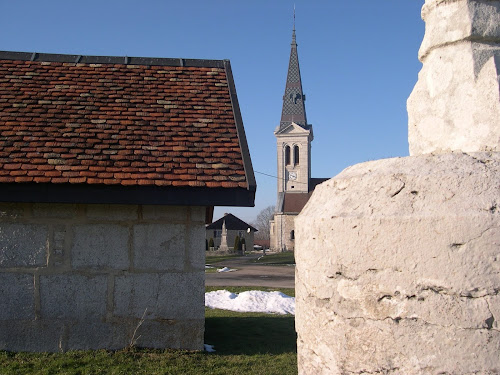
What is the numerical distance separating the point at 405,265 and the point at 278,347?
543 centimetres

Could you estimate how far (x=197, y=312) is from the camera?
6.07 meters

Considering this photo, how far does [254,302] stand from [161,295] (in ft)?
17.7

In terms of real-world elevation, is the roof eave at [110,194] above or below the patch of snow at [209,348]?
above

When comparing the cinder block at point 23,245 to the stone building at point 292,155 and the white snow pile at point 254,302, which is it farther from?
the stone building at point 292,155

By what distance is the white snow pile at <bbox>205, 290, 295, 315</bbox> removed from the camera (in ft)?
35.0

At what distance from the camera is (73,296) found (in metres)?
5.93

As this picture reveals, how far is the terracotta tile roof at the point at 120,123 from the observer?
19.6 ft

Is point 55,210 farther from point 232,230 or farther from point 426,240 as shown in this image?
point 232,230

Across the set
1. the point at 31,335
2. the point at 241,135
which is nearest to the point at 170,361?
the point at 31,335

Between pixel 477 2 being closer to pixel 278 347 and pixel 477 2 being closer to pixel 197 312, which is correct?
pixel 197 312

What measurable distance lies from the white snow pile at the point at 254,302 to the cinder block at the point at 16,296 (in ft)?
17.7

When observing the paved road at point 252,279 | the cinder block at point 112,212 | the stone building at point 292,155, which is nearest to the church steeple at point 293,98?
the stone building at point 292,155

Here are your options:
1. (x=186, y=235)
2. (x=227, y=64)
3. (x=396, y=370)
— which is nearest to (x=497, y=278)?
(x=396, y=370)

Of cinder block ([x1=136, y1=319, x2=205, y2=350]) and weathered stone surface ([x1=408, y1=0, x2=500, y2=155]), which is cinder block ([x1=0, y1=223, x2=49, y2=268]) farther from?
weathered stone surface ([x1=408, y1=0, x2=500, y2=155])
